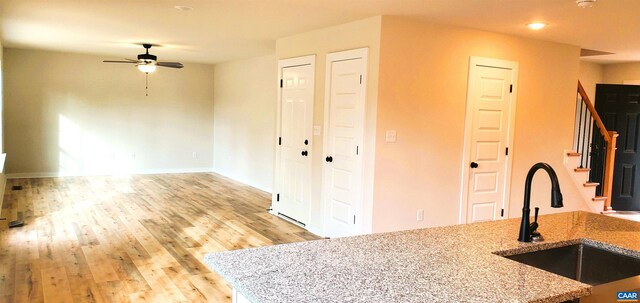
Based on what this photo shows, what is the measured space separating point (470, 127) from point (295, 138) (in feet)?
7.10

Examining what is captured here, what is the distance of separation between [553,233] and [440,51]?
315cm

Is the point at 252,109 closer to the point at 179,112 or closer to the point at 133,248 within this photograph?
the point at 179,112

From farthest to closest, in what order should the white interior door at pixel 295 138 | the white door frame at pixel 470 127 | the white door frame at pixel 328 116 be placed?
the white interior door at pixel 295 138, the white door frame at pixel 470 127, the white door frame at pixel 328 116

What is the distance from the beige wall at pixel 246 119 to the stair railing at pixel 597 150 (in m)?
4.88

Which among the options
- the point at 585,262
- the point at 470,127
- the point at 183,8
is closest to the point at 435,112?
the point at 470,127

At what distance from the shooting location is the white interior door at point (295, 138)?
561cm

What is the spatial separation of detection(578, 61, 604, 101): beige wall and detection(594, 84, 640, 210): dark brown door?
0.54m

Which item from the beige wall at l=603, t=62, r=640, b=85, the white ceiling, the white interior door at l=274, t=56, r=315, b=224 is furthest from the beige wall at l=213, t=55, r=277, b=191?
the beige wall at l=603, t=62, r=640, b=85

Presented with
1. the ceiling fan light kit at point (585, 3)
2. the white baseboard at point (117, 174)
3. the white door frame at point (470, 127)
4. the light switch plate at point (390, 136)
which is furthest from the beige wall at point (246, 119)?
the ceiling fan light kit at point (585, 3)

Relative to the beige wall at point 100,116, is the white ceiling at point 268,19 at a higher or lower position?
higher

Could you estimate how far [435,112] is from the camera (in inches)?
192

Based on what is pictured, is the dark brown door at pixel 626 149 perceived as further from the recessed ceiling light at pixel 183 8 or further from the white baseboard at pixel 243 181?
the recessed ceiling light at pixel 183 8

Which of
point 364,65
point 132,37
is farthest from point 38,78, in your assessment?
point 364,65

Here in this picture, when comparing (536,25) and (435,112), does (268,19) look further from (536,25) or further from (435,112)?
(536,25)
